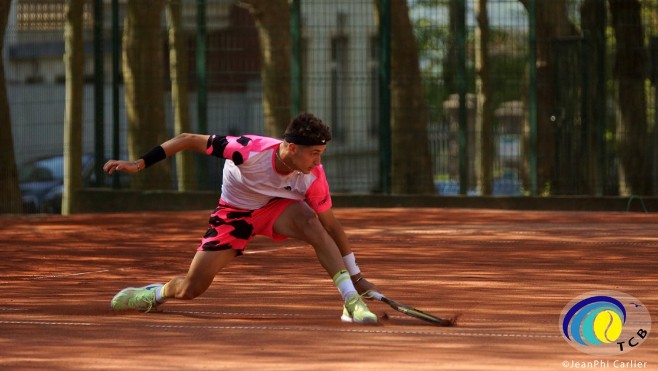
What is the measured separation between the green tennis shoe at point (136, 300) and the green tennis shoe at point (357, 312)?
4.82 feet

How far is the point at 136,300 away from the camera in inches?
385

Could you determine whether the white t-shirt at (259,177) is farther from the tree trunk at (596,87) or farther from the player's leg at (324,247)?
the tree trunk at (596,87)

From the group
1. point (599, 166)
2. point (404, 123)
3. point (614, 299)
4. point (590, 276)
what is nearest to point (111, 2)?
point (404, 123)

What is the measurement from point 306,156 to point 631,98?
36.8ft

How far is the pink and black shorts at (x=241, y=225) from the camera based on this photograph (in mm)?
9570

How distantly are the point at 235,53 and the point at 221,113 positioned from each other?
34.3 inches

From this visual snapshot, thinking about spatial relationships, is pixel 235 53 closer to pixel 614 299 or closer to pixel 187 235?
pixel 187 235

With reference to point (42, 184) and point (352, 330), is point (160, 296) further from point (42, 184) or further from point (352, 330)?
point (42, 184)

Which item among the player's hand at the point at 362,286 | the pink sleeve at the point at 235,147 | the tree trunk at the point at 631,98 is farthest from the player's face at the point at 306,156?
the tree trunk at the point at 631,98

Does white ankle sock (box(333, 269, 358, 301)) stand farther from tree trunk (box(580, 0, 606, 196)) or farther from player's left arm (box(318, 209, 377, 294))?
tree trunk (box(580, 0, 606, 196))

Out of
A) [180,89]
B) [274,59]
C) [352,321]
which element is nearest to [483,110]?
[274,59]

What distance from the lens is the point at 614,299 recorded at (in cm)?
1047

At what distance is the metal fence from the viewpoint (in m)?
19.8

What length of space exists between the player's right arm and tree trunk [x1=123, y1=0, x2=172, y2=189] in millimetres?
11821
